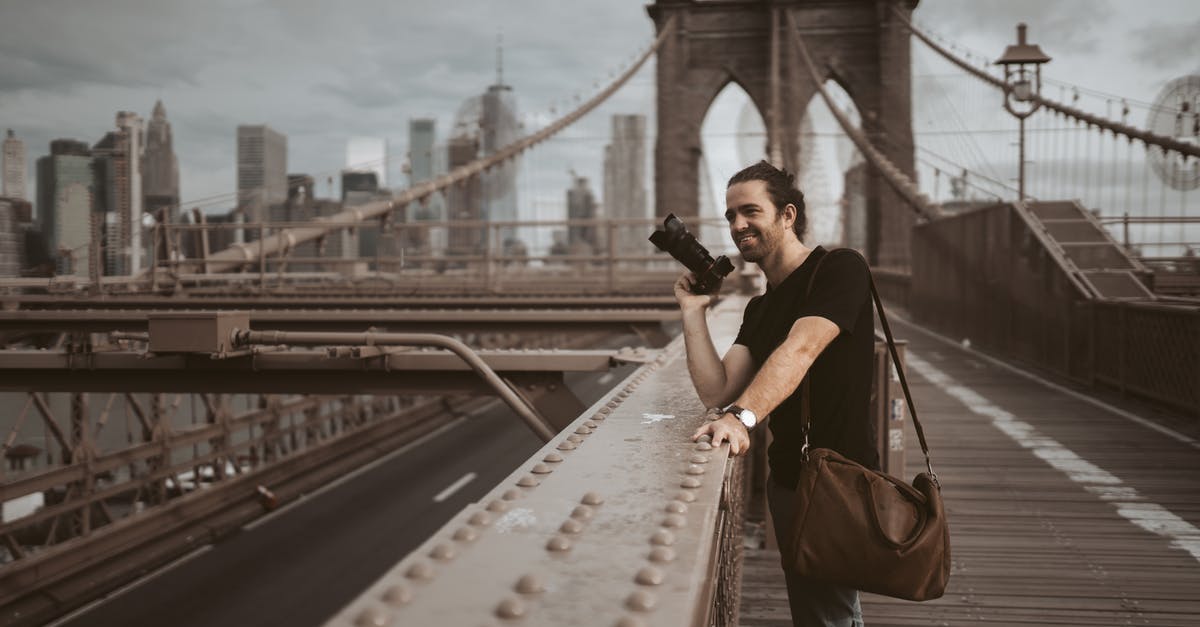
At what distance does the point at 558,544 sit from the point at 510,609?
0.26 metres

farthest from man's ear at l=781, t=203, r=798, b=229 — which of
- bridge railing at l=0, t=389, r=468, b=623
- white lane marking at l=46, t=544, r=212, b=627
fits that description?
white lane marking at l=46, t=544, r=212, b=627

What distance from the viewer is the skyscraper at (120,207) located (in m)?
16.1

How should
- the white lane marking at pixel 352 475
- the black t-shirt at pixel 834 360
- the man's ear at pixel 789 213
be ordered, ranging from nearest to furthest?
the black t-shirt at pixel 834 360 < the man's ear at pixel 789 213 < the white lane marking at pixel 352 475

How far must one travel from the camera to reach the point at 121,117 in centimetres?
1961

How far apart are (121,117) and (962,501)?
1900cm

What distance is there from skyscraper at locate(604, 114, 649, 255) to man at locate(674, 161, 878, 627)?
38.6 meters

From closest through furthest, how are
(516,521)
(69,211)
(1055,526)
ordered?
(516,521)
(1055,526)
(69,211)

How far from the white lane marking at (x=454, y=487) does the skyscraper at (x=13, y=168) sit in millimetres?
11131

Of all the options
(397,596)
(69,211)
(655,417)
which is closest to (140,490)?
(69,211)

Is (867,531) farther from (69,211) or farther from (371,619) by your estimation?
(69,211)

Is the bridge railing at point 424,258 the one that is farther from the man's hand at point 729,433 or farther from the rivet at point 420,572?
the rivet at point 420,572

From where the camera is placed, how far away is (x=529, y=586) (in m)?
1.33

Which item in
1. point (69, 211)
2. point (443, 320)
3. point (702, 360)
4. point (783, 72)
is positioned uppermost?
point (783, 72)

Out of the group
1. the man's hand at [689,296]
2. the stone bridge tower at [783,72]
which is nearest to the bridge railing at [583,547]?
the man's hand at [689,296]
